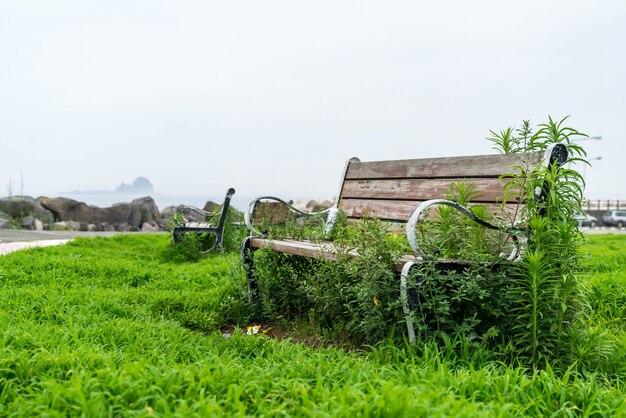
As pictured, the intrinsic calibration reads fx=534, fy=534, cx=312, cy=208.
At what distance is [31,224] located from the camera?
13555 millimetres

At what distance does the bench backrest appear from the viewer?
11.2 feet

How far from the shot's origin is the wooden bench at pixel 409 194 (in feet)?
9.50

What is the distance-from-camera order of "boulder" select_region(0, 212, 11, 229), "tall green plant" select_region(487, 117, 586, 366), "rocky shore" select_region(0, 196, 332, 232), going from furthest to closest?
1. "rocky shore" select_region(0, 196, 332, 232)
2. "boulder" select_region(0, 212, 11, 229)
3. "tall green plant" select_region(487, 117, 586, 366)

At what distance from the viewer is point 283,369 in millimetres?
2336

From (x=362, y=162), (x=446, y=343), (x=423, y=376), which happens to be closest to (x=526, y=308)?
(x=446, y=343)

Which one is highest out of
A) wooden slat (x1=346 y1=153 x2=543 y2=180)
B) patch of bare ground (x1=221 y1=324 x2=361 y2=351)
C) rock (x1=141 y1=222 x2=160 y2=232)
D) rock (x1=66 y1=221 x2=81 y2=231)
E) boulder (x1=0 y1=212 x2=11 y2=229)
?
wooden slat (x1=346 y1=153 x2=543 y2=180)

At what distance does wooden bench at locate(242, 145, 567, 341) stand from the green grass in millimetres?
455

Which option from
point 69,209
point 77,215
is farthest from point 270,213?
point 69,209

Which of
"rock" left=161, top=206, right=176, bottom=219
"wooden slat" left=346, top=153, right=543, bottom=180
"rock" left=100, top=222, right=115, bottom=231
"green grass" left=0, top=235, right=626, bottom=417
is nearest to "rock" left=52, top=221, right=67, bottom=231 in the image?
"rock" left=100, top=222, right=115, bottom=231

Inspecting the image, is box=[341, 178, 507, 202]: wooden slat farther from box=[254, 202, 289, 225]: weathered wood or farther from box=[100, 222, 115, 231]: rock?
box=[100, 222, 115, 231]: rock

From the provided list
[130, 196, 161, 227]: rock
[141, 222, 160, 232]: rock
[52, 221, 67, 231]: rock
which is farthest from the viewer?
[130, 196, 161, 227]: rock

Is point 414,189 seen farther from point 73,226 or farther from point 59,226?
point 73,226

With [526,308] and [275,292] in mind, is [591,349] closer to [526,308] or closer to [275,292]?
[526,308]

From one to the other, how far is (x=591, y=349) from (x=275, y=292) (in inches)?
89.1
